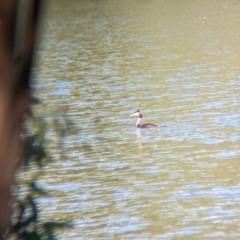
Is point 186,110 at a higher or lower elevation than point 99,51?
higher

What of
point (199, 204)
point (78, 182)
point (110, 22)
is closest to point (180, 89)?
point (78, 182)

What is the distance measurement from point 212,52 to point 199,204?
34.9ft

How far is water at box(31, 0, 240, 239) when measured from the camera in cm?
735

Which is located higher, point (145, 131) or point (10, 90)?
point (10, 90)

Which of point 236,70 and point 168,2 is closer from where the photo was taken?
point 236,70

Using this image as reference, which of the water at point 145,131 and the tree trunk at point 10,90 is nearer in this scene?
the tree trunk at point 10,90

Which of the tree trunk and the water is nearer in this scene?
the tree trunk

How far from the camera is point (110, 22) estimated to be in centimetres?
2473

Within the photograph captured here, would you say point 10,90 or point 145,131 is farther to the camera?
point 145,131

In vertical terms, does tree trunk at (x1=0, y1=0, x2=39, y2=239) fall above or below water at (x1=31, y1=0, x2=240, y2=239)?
above

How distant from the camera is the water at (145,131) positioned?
7.35 metres

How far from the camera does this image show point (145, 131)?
11406 mm

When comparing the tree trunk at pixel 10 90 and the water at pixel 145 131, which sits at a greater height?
the tree trunk at pixel 10 90

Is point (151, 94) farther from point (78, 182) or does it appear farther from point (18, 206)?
point (18, 206)
